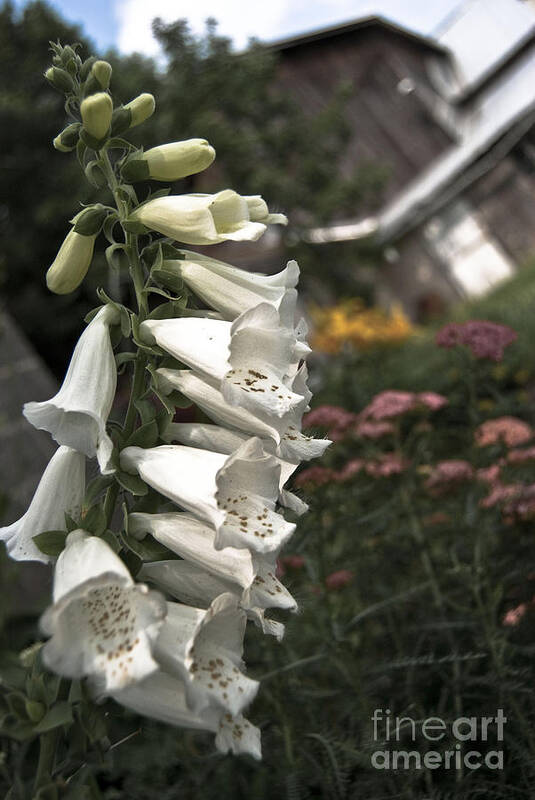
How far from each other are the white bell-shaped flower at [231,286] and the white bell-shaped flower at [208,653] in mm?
325

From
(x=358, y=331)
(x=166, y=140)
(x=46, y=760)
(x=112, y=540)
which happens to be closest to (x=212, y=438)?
(x=112, y=540)

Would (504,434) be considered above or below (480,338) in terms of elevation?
below

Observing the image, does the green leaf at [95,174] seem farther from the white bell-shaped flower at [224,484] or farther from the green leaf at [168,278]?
the white bell-shaped flower at [224,484]

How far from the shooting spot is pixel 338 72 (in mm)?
12828

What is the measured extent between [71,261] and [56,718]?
506mm

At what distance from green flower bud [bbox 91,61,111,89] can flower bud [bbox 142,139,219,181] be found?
0.10 meters

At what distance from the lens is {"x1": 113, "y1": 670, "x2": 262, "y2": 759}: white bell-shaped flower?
0.80m

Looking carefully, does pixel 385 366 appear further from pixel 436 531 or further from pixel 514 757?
pixel 514 757

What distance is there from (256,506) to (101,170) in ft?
1.45

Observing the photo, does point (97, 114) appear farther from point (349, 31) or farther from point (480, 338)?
point (349, 31)

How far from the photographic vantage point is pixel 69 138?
3.27ft

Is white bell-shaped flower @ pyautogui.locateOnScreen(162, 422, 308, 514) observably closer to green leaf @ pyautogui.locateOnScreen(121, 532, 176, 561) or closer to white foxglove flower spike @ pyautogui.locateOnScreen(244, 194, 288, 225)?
green leaf @ pyautogui.locateOnScreen(121, 532, 176, 561)

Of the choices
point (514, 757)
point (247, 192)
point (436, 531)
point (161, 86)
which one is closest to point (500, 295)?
point (247, 192)

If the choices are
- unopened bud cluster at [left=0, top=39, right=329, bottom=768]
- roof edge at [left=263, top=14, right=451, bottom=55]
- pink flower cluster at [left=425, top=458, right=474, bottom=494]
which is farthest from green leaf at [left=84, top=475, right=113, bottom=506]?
roof edge at [left=263, top=14, right=451, bottom=55]
